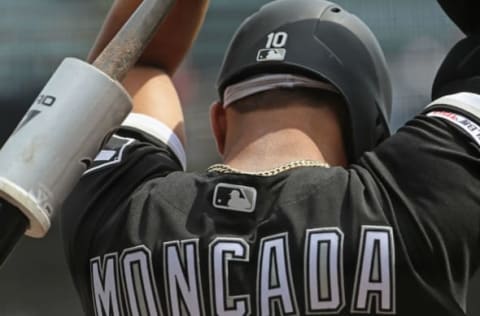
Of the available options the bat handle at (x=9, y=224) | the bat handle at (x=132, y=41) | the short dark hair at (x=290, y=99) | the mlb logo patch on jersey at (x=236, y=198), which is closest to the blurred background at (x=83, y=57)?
the short dark hair at (x=290, y=99)

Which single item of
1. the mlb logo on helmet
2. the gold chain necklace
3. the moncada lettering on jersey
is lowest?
the moncada lettering on jersey

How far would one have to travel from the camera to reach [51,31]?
412 cm

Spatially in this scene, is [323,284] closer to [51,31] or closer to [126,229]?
[126,229]

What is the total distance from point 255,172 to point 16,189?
16.1 inches

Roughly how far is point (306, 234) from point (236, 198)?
9 centimetres

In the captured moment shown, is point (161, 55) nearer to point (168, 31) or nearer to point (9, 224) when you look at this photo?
point (168, 31)

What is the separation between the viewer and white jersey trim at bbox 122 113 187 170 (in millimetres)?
1363

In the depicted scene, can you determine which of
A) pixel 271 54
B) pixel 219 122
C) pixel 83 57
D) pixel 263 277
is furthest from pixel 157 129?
pixel 83 57

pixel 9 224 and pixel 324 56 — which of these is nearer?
pixel 9 224

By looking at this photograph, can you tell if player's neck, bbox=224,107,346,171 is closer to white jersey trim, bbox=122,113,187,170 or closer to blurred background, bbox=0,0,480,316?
white jersey trim, bbox=122,113,187,170

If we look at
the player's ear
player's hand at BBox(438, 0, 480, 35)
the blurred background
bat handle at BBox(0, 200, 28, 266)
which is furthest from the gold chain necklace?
the blurred background

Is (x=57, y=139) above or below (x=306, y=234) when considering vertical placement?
above

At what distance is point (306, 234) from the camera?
1171 millimetres

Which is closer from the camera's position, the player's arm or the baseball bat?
the baseball bat
